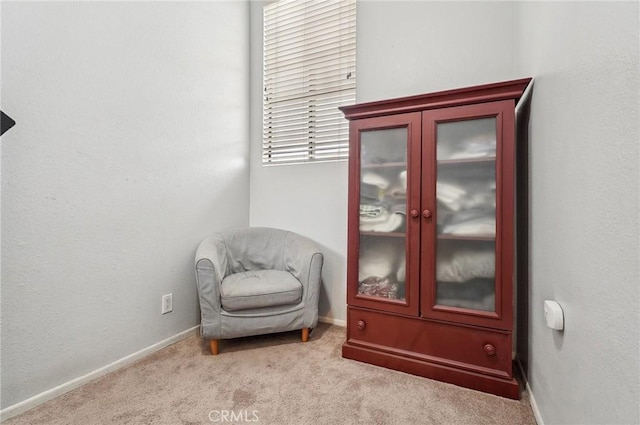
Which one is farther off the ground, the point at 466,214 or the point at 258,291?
the point at 466,214

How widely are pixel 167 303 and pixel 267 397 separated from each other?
38.9 inches

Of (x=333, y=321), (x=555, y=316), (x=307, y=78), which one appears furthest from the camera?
(x=307, y=78)

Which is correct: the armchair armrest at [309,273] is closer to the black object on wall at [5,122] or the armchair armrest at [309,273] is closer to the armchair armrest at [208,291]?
the armchair armrest at [208,291]

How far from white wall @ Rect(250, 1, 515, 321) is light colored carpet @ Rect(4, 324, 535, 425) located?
78 cm

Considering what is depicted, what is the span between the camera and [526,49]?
5.01ft

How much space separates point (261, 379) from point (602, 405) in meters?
1.38

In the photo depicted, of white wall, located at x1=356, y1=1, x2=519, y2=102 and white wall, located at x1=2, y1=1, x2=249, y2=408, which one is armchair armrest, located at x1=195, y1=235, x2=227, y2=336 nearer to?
white wall, located at x1=2, y1=1, x2=249, y2=408

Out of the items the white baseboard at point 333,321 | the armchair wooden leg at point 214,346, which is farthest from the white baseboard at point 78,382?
the white baseboard at point 333,321

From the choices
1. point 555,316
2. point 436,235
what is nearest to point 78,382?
point 436,235

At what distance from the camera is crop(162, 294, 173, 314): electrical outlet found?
6.32ft

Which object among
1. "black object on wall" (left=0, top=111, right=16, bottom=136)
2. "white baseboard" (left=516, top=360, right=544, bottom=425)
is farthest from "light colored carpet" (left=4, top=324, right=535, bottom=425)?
"black object on wall" (left=0, top=111, right=16, bottom=136)

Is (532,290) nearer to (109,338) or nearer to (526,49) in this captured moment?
(526,49)

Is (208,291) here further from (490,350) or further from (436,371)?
(490,350)

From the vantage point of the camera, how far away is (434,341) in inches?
62.5
